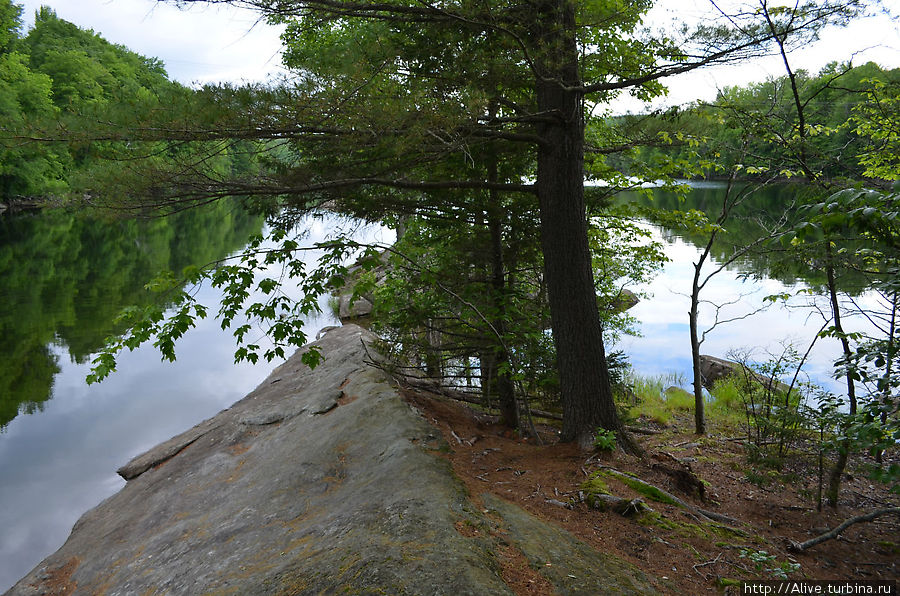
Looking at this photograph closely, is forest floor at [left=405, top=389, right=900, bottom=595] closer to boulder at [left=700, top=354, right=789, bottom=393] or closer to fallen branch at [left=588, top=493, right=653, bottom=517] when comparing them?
fallen branch at [left=588, top=493, right=653, bottom=517]

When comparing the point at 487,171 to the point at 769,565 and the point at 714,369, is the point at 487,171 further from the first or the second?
the point at 714,369

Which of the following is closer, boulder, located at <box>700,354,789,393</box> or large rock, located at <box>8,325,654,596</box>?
large rock, located at <box>8,325,654,596</box>

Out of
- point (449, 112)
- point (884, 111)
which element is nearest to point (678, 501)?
point (449, 112)

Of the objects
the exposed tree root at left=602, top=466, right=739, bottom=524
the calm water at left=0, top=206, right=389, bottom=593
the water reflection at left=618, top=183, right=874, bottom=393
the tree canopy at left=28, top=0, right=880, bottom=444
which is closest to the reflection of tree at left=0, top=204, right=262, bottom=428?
the calm water at left=0, top=206, right=389, bottom=593

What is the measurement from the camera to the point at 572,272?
5.73 meters

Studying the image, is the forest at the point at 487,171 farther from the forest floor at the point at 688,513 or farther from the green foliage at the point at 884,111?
the forest floor at the point at 688,513

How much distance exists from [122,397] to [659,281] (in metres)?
22.6

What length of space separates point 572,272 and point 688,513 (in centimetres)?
247

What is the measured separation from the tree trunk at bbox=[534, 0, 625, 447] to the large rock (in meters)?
1.66

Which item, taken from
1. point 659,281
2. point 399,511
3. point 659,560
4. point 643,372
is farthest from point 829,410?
point 659,281

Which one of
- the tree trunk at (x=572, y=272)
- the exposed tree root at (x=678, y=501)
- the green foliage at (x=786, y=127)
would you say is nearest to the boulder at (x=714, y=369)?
the green foliage at (x=786, y=127)

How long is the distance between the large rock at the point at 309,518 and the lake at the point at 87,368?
166cm

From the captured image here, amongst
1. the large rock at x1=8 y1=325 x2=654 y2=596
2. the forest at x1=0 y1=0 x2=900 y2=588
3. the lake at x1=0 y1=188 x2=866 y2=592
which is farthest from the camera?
the lake at x1=0 y1=188 x2=866 y2=592

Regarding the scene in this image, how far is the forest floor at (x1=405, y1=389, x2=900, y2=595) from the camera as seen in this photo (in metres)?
3.77
